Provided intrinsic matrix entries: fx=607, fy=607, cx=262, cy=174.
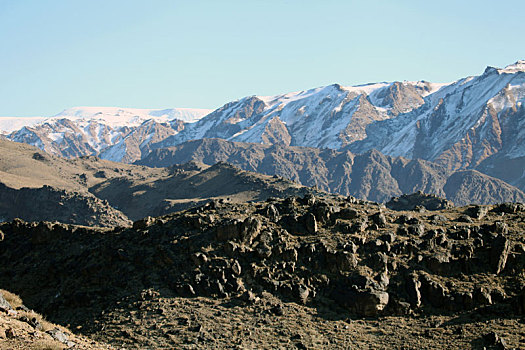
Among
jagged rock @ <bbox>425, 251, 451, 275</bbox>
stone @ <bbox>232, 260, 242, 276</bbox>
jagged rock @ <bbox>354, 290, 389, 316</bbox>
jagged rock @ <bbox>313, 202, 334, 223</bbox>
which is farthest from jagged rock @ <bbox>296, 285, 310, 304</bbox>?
jagged rock @ <bbox>425, 251, 451, 275</bbox>

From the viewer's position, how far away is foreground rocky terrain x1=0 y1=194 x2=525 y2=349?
141ft

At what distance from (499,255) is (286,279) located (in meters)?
17.5

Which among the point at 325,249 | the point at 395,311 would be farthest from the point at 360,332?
the point at 325,249

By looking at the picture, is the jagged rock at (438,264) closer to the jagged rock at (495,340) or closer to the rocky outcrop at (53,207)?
the jagged rock at (495,340)

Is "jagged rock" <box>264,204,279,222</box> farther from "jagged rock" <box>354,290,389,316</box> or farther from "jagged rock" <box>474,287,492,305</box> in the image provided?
"jagged rock" <box>474,287,492,305</box>

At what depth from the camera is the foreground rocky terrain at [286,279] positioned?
141ft

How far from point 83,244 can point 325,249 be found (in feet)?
76.6

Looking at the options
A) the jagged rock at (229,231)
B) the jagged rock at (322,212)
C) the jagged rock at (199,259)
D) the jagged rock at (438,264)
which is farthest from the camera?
the jagged rock at (322,212)

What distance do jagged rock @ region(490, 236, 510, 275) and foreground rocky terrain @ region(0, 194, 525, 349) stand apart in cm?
9

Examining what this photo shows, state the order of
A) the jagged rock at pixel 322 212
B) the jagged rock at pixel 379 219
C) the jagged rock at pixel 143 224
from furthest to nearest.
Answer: the jagged rock at pixel 143 224, the jagged rock at pixel 322 212, the jagged rock at pixel 379 219

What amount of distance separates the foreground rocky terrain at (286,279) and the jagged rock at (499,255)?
0.28 feet

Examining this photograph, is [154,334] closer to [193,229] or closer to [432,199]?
[193,229]

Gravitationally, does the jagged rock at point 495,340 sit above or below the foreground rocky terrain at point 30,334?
below

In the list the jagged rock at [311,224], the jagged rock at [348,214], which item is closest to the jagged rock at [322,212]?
the jagged rock at [348,214]
